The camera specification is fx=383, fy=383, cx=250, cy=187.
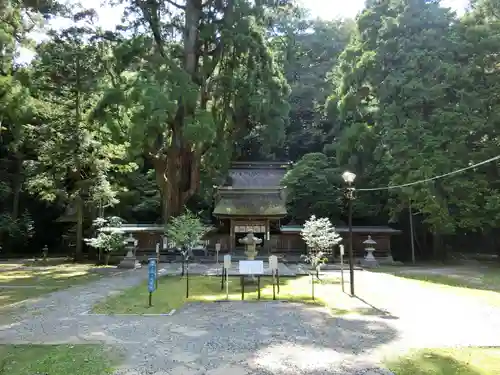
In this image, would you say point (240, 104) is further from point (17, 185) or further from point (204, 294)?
point (17, 185)

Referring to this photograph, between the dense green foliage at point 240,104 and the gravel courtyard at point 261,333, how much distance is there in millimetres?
10381

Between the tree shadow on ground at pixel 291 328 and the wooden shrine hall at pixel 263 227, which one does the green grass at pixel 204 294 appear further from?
the wooden shrine hall at pixel 263 227

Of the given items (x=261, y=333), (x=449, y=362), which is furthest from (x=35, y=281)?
(x=449, y=362)

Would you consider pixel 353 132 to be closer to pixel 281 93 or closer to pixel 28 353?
pixel 281 93

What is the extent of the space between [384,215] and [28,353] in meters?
23.6

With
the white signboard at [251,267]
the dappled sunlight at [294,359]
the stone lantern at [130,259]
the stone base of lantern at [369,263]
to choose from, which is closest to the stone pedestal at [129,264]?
the stone lantern at [130,259]

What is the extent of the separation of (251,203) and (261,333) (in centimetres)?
1578

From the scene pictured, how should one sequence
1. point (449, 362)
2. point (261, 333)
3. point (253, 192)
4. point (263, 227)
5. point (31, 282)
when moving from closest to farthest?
point (449, 362) → point (261, 333) → point (31, 282) → point (263, 227) → point (253, 192)

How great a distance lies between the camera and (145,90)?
1673 centimetres

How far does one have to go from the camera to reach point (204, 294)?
1072 centimetres

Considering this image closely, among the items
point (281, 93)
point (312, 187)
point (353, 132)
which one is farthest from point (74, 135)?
point (353, 132)

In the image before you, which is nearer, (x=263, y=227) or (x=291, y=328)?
(x=291, y=328)

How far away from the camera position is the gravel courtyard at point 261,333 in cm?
491

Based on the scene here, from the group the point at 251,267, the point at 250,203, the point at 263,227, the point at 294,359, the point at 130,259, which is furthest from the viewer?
the point at 250,203
